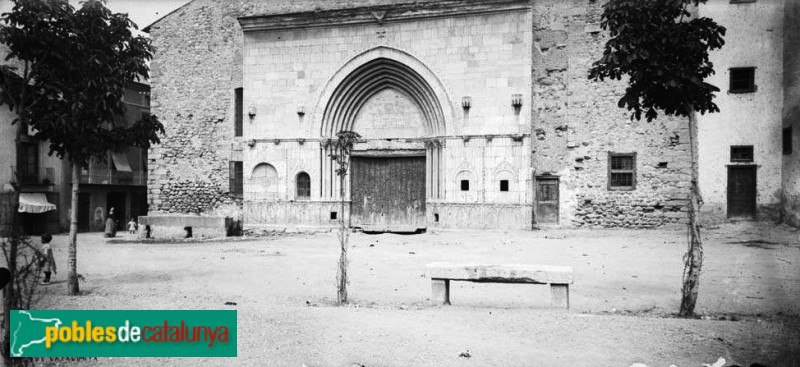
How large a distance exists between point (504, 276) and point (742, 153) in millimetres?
11674

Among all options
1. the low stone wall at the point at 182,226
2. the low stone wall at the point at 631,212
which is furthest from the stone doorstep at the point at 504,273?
the low stone wall at the point at 182,226

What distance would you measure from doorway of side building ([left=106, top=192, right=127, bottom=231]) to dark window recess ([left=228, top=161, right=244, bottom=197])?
49.3ft

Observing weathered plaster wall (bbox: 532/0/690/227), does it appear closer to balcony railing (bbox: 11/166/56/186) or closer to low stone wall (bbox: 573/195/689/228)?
low stone wall (bbox: 573/195/689/228)

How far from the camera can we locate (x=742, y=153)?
14867mm

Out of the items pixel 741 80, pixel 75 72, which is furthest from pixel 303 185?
pixel 741 80

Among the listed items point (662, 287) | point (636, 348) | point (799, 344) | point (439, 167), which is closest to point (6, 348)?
point (636, 348)

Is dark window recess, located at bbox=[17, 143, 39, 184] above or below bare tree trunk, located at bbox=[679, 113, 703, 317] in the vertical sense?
above

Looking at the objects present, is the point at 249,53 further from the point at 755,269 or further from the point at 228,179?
the point at 755,269

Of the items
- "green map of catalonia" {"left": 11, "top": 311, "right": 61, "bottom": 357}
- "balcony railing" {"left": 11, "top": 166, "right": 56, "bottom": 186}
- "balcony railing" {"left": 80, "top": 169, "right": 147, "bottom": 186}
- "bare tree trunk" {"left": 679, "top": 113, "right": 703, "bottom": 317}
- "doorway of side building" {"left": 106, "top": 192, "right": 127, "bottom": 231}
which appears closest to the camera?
"green map of catalonia" {"left": 11, "top": 311, "right": 61, "bottom": 357}

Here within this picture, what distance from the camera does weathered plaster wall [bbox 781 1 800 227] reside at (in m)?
13.1

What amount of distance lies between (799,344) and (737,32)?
12.3 metres

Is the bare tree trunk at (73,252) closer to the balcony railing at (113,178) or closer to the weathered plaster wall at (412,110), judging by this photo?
the weathered plaster wall at (412,110)

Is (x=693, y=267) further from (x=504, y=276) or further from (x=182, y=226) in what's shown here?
(x=182, y=226)

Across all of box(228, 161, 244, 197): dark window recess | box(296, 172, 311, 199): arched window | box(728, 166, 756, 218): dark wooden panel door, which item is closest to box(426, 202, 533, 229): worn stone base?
box(296, 172, 311, 199): arched window
